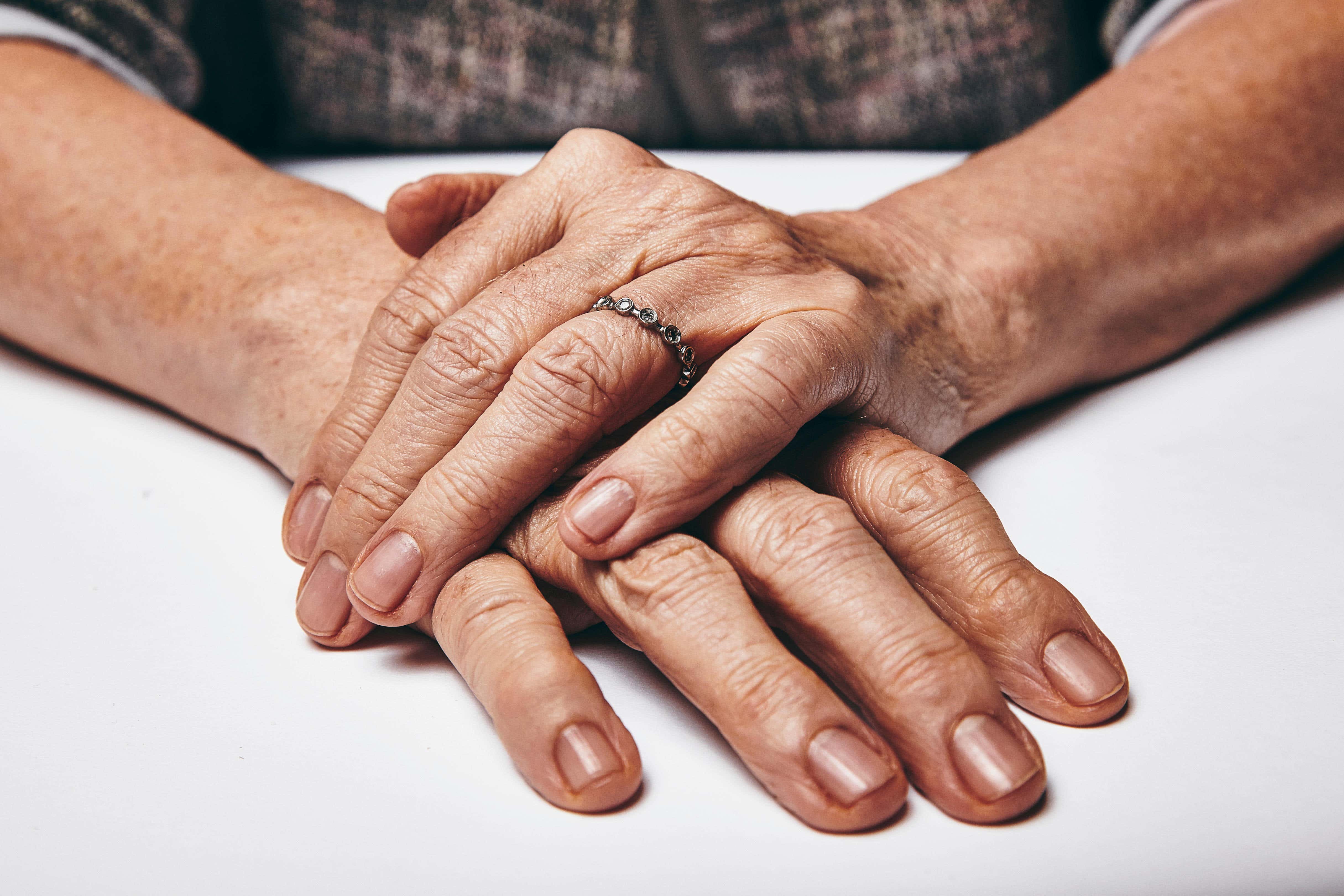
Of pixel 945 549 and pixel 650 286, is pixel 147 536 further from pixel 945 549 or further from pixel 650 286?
pixel 945 549

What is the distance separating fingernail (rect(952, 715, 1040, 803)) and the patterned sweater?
114 cm

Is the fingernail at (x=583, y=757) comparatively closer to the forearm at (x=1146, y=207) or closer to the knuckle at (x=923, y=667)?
the knuckle at (x=923, y=667)

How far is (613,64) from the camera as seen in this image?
1.45 metres

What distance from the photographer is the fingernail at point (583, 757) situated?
0.58 m

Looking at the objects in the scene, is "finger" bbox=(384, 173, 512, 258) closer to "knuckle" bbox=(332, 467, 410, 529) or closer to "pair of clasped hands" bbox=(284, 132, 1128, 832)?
"pair of clasped hands" bbox=(284, 132, 1128, 832)

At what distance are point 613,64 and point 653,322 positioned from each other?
34.3 inches

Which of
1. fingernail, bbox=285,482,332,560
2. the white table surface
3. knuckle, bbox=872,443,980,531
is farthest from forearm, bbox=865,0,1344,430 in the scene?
fingernail, bbox=285,482,332,560

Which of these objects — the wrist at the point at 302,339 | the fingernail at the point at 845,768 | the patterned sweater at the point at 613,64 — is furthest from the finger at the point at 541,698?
the patterned sweater at the point at 613,64

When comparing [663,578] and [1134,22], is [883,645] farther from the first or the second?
[1134,22]

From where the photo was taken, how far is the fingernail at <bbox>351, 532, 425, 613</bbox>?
2.26ft

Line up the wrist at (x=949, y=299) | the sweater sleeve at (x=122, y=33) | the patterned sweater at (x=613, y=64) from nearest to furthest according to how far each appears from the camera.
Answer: the wrist at (x=949, y=299)
the sweater sleeve at (x=122, y=33)
the patterned sweater at (x=613, y=64)

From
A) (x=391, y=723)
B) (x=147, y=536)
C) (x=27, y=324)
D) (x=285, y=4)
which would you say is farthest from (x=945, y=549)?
(x=285, y=4)

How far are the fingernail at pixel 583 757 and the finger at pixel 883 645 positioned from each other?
0.49 ft

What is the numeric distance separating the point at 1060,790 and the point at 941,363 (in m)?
0.42
